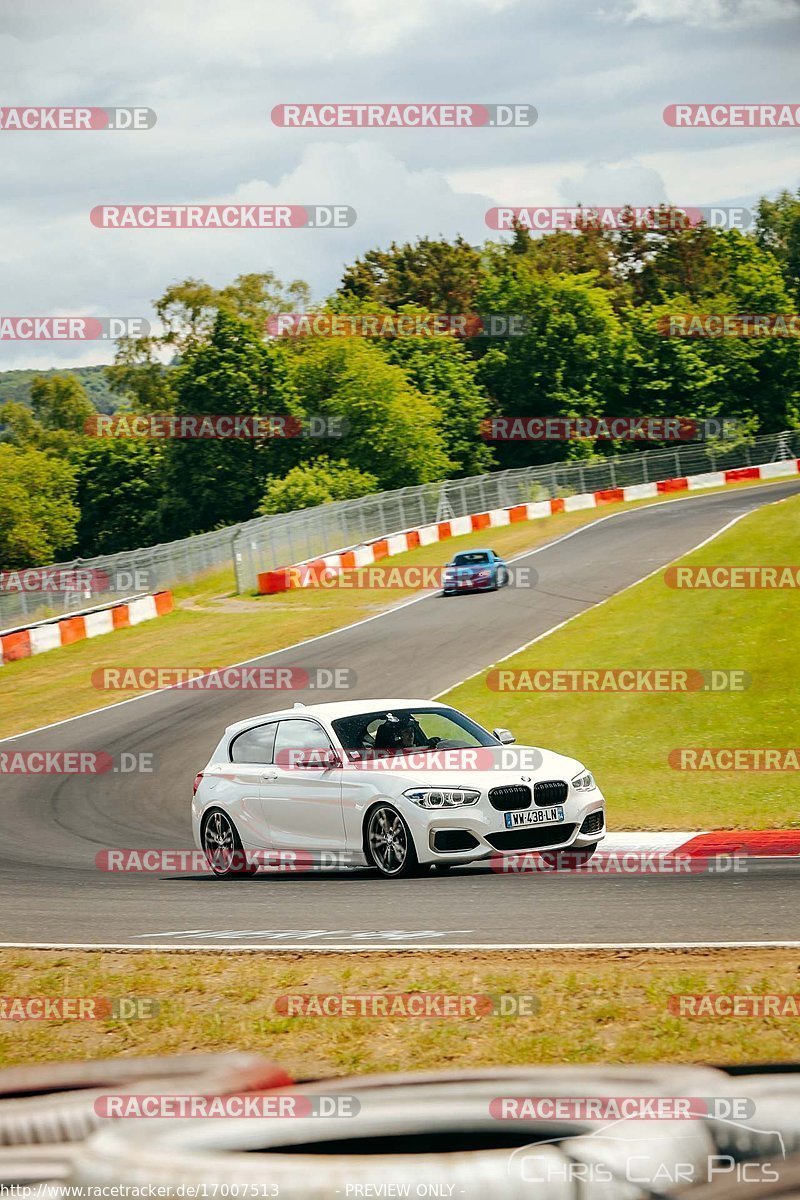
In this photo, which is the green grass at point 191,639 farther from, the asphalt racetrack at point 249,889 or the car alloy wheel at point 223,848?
the car alloy wheel at point 223,848

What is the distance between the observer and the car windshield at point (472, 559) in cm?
3728

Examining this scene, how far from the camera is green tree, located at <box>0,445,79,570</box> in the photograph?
254 ft

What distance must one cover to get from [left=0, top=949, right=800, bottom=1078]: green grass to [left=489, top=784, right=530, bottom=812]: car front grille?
3.23 metres

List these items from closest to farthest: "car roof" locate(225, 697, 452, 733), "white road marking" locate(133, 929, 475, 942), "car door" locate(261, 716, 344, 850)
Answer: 1. "white road marking" locate(133, 929, 475, 942)
2. "car door" locate(261, 716, 344, 850)
3. "car roof" locate(225, 697, 452, 733)

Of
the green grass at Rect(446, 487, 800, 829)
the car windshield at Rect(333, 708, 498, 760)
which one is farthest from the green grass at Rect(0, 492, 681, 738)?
the car windshield at Rect(333, 708, 498, 760)

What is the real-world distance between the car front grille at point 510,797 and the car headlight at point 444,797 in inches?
5.9

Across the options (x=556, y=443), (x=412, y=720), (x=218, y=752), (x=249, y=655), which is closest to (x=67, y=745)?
(x=249, y=655)

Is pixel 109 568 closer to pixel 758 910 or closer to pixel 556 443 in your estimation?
pixel 758 910

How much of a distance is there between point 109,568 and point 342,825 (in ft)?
102

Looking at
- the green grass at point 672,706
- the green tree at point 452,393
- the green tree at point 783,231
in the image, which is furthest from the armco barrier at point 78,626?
the green tree at point 783,231

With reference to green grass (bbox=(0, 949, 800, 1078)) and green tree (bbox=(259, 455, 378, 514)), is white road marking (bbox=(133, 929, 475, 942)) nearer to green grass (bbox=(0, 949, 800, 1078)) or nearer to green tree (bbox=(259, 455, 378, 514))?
green grass (bbox=(0, 949, 800, 1078))

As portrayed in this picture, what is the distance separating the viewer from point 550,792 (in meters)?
12.1

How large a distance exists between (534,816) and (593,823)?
28.3 inches

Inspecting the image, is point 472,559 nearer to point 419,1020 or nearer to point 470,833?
point 470,833
